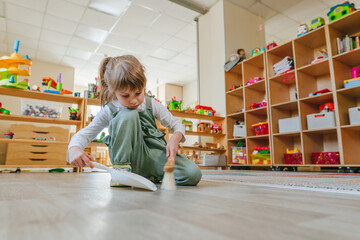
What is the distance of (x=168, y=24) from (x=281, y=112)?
84.5 inches

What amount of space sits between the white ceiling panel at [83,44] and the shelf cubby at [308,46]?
321 cm

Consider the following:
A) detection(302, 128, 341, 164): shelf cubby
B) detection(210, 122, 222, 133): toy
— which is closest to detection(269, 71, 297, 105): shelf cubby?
detection(302, 128, 341, 164): shelf cubby

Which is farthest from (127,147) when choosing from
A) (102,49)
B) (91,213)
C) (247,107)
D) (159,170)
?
(102,49)

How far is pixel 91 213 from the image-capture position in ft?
1.20

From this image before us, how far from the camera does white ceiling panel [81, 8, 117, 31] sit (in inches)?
135

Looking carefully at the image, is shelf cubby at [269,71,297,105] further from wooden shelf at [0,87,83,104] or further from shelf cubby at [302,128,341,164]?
wooden shelf at [0,87,83,104]

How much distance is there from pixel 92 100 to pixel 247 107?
1.75 meters

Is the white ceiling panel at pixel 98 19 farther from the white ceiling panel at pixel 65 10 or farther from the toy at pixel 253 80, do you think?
the toy at pixel 253 80

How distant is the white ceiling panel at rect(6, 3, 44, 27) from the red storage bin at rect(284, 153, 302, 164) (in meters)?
3.67

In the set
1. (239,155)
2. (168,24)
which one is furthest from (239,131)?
(168,24)

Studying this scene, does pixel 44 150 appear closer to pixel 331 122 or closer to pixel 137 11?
pixel 137 11

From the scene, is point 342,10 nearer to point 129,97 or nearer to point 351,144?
point 351,144

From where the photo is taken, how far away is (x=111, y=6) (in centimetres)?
329

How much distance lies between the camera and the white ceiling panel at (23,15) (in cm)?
331
